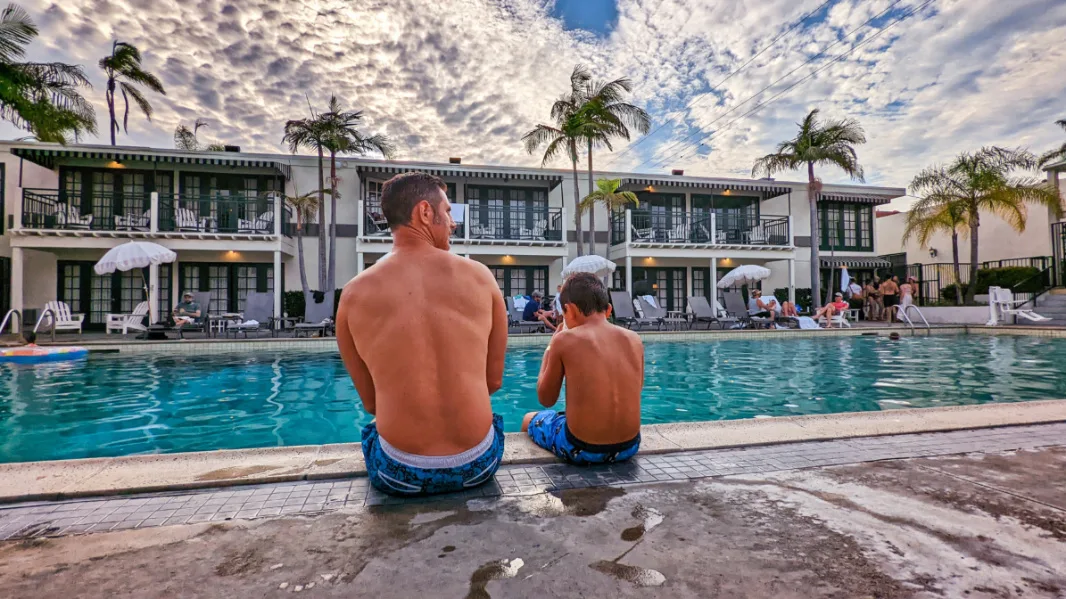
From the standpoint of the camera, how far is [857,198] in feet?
66.5

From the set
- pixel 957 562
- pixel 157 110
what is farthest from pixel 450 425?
pixel 157 110

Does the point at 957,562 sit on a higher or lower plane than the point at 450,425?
lower

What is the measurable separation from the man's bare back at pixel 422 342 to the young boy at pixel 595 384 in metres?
0.60

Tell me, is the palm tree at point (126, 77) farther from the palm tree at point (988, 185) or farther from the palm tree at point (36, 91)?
the palm tree at point (988, 185)

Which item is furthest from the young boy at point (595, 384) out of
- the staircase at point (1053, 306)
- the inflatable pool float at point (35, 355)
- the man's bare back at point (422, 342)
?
the staircase at point (1053, 306)

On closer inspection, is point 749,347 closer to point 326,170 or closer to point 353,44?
point 353,44

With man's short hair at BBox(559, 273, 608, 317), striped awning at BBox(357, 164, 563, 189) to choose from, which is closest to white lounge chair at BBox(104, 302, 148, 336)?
striped awning at BBox(357, 164, 563, 189)

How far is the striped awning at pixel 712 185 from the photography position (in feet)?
59.1

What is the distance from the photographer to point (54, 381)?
20.6ft

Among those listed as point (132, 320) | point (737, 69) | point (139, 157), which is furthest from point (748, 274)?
point (139, 157)

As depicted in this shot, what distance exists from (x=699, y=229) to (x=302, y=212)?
543 inches

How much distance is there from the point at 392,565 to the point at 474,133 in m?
18.3

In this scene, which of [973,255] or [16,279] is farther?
[973,255]

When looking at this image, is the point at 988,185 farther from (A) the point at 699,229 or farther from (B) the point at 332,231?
(B) the point at 332,231
